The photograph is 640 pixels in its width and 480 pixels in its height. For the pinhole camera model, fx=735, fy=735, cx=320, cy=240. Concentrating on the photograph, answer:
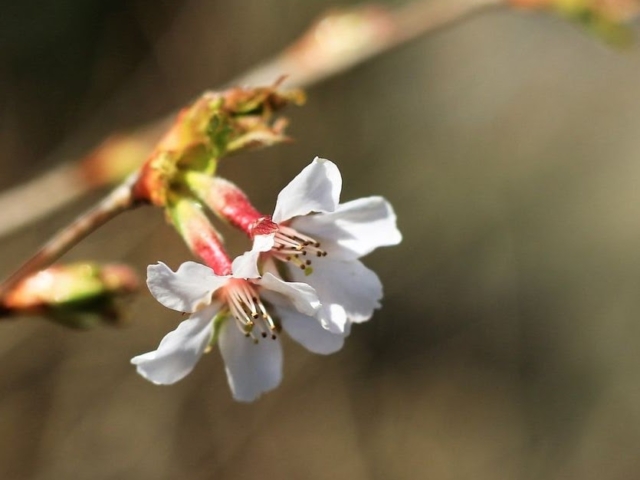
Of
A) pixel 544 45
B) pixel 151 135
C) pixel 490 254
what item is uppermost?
pixel 151 135

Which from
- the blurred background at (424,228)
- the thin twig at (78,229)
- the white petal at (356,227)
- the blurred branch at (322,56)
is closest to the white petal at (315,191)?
Result: the white petal at (356,227)

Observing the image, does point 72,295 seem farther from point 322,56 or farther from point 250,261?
point 322,56

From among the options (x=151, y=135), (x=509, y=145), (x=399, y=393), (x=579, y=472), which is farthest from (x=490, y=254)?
(x=151, y=135)

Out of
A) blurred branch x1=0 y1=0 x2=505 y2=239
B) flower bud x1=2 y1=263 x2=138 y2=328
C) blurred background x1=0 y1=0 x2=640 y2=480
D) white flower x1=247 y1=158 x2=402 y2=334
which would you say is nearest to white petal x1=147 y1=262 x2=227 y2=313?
white flower x1=247 y1=158 x2=402 y2=334

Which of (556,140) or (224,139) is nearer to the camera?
(224,139)

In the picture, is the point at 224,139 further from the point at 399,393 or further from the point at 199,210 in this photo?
the point at 399,393

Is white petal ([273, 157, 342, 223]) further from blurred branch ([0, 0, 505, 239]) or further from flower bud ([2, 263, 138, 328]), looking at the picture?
blurred branch ([0, 0, 505, 239])

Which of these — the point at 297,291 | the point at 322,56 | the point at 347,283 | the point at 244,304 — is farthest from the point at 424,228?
the point at 297,291

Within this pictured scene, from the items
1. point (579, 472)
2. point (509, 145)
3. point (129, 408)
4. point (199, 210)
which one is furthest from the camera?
point (509, 145)

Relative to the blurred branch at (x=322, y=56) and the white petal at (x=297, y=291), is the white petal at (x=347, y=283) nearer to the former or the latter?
the white petal at (x=297, y=291)
